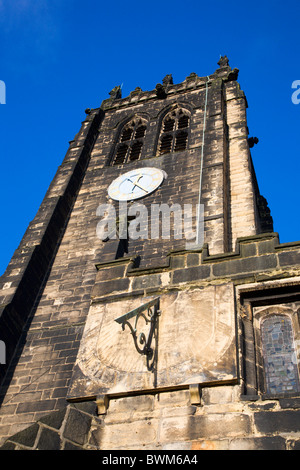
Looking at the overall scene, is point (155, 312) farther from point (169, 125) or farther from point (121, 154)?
point (169, 125)

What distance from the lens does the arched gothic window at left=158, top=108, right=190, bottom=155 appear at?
54.1 ft

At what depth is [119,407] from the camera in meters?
6.34

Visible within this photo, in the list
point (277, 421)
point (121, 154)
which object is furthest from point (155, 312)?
point (121, 154)

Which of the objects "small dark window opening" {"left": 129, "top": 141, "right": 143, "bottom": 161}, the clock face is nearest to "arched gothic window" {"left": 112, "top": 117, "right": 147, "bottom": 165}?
"small dark window opening" {"left": 129, "top": 141, "right": 143, "bottom": 161}

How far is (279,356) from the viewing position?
21.7 feet

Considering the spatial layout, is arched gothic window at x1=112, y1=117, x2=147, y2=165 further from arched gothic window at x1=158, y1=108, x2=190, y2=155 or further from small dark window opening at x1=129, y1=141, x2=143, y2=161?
arched gothic window at x1=158, y1=108, x2=190, y2=155

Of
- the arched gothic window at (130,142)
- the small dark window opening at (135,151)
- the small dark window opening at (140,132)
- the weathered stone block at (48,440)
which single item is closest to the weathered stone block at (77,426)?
the weathered stone block at (48,440)

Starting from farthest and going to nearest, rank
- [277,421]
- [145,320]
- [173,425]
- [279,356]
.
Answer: [145,320]
[279,356]
[173,425]
[277,421]

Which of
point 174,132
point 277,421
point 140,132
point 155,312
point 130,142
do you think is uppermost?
point 140,132

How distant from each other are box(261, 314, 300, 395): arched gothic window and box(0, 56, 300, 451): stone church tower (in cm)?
2

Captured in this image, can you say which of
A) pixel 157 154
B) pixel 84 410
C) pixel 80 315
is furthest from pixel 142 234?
pixel 84 410

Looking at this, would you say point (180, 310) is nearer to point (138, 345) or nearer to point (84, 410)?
point (138, 345)

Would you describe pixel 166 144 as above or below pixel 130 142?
below

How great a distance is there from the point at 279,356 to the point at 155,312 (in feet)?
5.70
